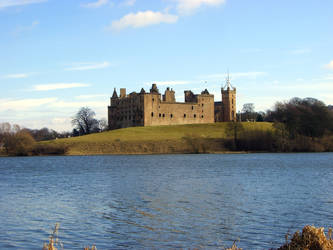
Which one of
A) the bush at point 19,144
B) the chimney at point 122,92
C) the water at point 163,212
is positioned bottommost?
the water at point 163,212

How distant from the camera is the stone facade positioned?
112062 mm

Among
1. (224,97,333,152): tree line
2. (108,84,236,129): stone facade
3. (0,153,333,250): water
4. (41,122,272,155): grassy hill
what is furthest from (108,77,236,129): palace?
(0,153,333,250): water

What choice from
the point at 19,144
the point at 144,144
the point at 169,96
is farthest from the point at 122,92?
the point at 19,144

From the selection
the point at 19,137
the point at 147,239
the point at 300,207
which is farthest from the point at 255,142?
the point at 147,239

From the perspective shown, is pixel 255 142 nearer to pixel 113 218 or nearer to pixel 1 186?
pixel 1 186

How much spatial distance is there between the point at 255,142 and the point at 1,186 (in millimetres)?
52788

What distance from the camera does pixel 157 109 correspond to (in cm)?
11381

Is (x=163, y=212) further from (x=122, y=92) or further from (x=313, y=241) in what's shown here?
(x=122, y=92)

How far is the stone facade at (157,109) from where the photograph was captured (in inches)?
4412

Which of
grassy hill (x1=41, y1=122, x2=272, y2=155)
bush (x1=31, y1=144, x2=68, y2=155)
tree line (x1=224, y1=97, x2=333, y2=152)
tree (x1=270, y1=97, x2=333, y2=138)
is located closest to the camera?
tree line (x1=224, y1=97, x2=333, y2=152)

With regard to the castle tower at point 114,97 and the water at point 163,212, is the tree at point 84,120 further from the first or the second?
the water at point 163,212

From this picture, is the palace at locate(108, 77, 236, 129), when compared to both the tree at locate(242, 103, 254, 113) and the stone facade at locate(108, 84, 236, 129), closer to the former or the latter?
the stone facade at locate(108, 84, 236, 129)

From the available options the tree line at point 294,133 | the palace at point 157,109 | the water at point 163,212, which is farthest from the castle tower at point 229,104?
the water at point 163,212

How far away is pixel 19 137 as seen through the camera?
75.1 metres
